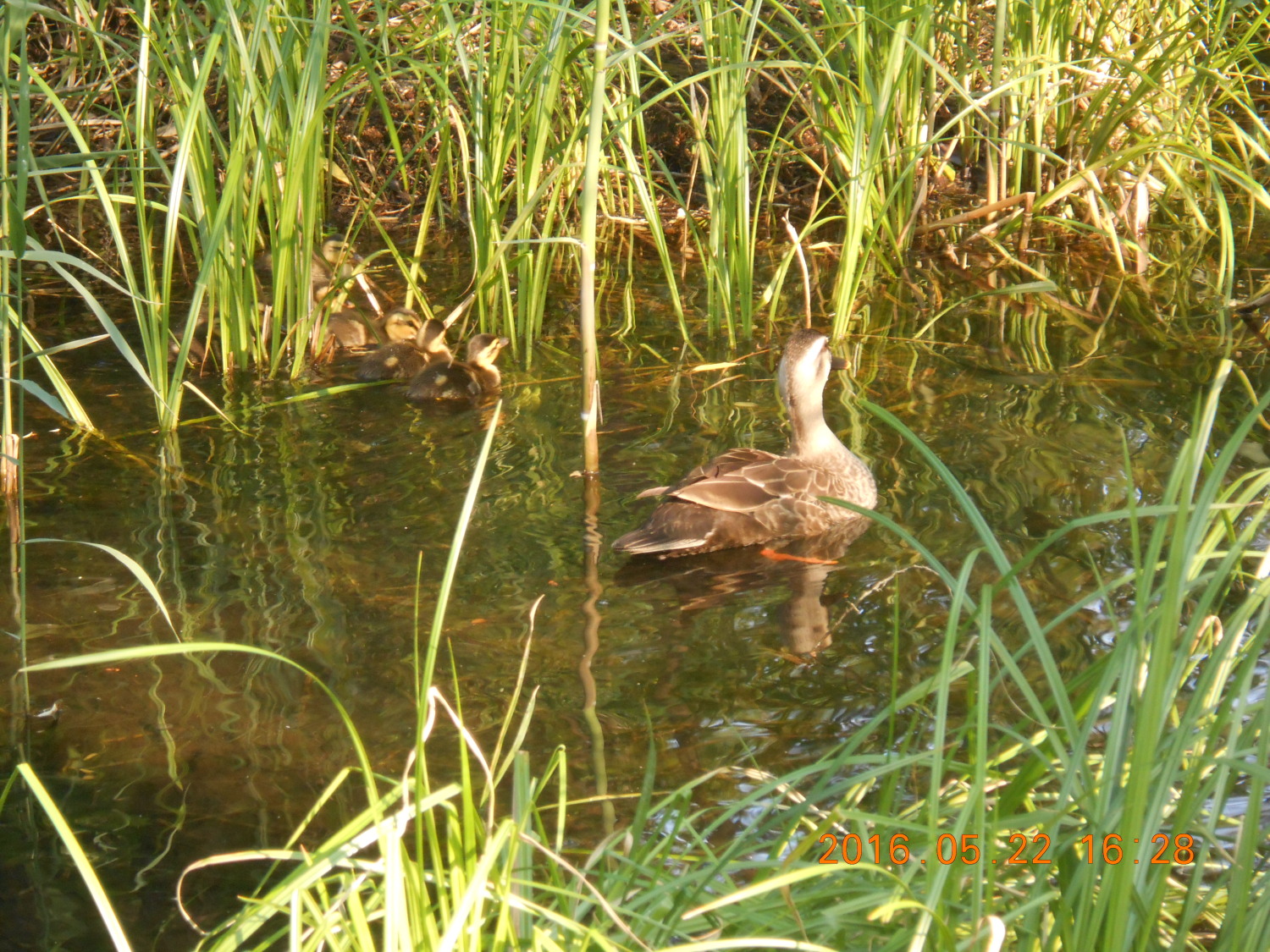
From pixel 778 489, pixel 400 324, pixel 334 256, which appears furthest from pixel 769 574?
pixel 334 256

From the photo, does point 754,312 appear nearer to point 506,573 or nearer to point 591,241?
point 591,241

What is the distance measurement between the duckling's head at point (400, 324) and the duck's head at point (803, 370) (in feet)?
5.95

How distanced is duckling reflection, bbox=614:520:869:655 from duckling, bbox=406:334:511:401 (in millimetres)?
1337

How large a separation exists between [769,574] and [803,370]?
2.53 ft

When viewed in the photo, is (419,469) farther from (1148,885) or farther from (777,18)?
(777,18)

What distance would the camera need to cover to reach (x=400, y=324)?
17.4 feet

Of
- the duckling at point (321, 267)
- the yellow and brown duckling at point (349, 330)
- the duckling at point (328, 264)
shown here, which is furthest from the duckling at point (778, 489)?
the duckling at point (328, 264)

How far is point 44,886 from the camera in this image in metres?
2.32

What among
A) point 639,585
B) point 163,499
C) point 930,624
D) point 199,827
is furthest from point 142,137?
point 930,624

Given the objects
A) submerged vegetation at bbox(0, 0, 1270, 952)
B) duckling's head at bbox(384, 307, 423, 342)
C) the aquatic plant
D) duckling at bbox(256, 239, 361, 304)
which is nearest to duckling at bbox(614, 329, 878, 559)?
submerged vegetation at bbox(0, 0, 1270, 952)
